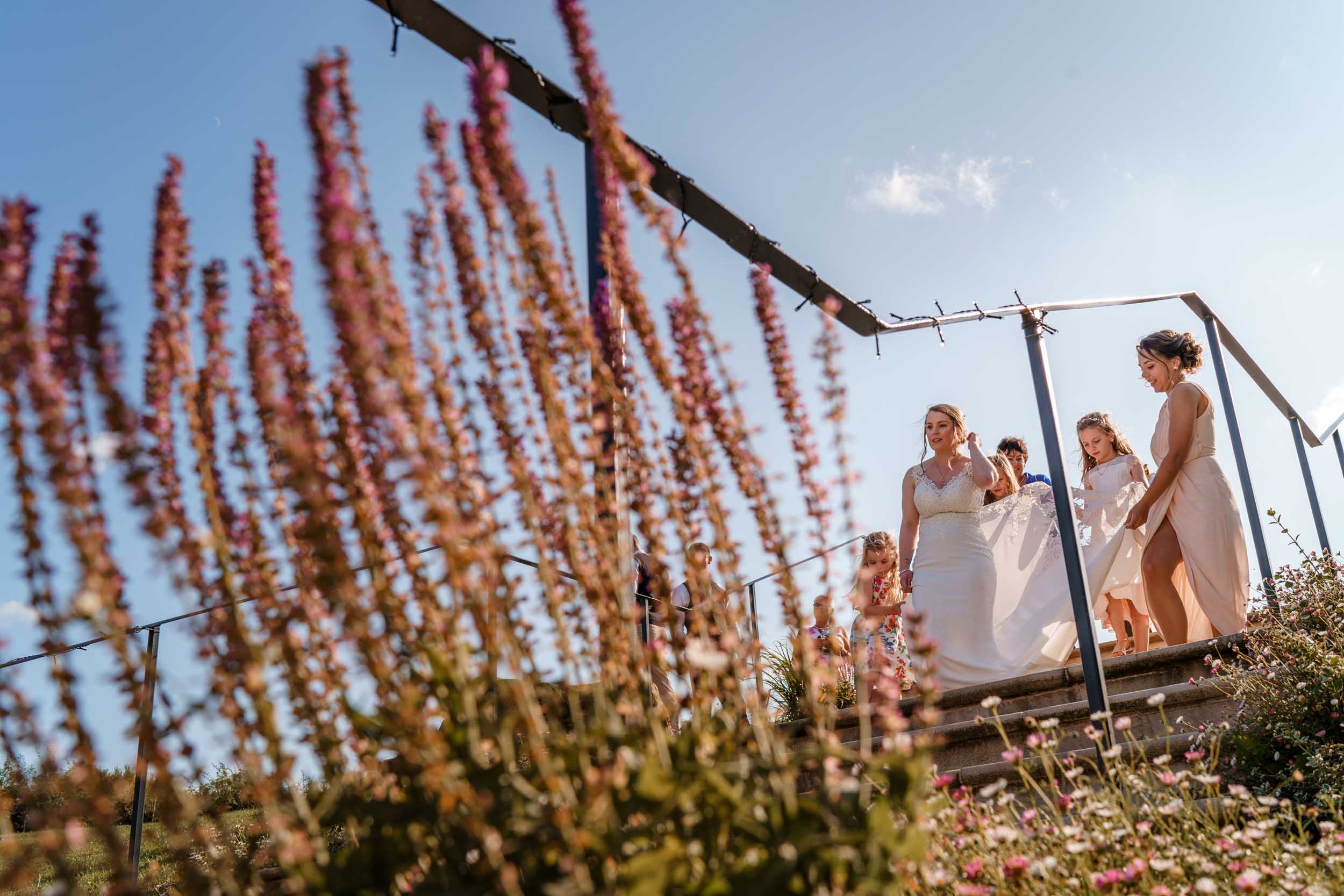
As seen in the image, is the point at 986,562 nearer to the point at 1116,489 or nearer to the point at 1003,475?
the point at 1003,475

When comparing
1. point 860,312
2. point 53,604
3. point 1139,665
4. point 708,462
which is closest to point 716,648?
point 708,462

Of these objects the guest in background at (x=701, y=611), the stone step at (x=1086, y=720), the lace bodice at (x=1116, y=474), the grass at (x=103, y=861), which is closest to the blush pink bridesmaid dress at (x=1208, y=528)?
the lace bodice at (x=1116, y=474)

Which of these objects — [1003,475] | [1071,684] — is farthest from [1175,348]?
[1071,684]

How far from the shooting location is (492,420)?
5.34 ft

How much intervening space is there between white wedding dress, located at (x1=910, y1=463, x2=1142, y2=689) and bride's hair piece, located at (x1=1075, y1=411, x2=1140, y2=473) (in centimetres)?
69

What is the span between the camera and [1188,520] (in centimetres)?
538

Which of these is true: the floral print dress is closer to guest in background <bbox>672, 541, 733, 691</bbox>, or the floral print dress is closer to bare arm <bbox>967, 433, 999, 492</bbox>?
bare arm <bbox>967, 433, 999, 492</bbox>

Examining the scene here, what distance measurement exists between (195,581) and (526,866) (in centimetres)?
57

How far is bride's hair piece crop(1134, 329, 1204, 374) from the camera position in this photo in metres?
5.61

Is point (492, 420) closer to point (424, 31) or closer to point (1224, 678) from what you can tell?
point (424, 31)

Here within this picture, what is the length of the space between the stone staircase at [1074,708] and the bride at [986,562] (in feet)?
3.78

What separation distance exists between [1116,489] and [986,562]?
3.94 ft

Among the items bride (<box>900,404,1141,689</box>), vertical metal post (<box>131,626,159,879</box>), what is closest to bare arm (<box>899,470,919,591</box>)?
bride (<box>900,404,1141,689</box>)

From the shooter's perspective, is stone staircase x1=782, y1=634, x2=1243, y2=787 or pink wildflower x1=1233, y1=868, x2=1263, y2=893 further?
stone staircase x1=782, y1=634, x2=1243, y2=787
